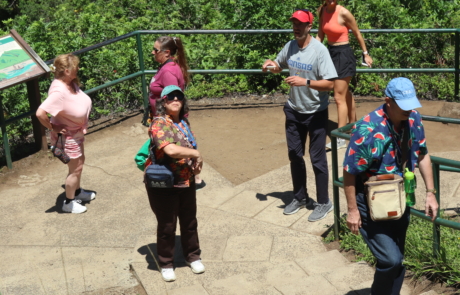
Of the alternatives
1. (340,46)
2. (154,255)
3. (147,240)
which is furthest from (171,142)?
(340,46)

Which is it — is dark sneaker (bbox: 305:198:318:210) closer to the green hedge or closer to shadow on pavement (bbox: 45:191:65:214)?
shadow on pavement (bbox: 45:191:65:214)

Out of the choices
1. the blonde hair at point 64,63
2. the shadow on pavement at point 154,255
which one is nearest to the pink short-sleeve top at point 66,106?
the blonde hair at point 64,63

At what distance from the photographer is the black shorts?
23.0ft

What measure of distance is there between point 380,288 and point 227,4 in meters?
9.57

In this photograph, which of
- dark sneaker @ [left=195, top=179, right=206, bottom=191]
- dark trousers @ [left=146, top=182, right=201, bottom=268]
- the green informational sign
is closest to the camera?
dark trousers @ [left=146, top=182, right=201, bottom=268]

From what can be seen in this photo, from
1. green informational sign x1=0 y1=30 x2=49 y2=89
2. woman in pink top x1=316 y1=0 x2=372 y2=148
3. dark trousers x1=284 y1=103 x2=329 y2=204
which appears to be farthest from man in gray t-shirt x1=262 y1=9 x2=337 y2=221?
green informational sign x1=0 y1=30 x2=49 y2=89

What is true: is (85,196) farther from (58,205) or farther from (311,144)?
A: (311,144)

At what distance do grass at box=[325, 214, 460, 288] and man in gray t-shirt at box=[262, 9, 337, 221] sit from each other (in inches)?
25.9

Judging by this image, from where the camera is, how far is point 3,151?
25.3 feet

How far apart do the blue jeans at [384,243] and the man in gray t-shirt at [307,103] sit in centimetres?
174

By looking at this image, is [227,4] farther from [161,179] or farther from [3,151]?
[161,179]

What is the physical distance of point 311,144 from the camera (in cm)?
572

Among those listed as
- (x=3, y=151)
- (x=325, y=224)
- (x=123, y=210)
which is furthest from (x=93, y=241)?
(x=3, y=151)

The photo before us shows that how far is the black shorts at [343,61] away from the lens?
23.0ft
